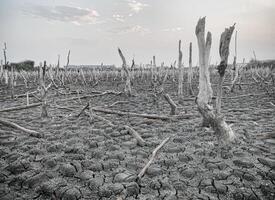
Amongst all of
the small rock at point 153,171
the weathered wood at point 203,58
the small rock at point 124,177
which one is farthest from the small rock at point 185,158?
the weathered wood at point 203,58

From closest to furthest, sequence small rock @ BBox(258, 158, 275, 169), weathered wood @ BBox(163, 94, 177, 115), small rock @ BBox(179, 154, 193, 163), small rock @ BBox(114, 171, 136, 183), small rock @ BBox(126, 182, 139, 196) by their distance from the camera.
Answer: small rock @ BBox(126, 182, 139, 196) → small rock @ BBox(114, 171, 136, 183) → small rock @ BBox(258, 158, 275, 169) → small rock @ BBox(179, 154, 193, 163) → weathered wood @ BBox(163, 94, 177, 115)

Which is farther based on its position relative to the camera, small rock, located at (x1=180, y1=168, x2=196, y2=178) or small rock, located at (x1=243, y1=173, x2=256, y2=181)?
small rock, located at (x1=180, y1=168, x2=196, y2=178)

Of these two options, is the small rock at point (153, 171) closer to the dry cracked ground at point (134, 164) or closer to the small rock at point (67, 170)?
the dry cracked ground at point (134, 164)

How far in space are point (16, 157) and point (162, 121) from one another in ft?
12.9

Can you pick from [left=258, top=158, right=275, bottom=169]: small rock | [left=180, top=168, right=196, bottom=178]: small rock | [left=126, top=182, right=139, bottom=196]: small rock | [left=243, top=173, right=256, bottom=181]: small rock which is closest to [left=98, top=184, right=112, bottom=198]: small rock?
[left=126, top=182, right=139, bottom=196]: small rock

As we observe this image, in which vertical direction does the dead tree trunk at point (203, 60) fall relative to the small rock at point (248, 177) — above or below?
above

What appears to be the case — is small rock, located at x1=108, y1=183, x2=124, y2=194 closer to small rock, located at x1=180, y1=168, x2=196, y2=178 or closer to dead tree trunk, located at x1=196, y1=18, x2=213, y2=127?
small rock, located at x1=180, y1=168, x2=196, y2=178

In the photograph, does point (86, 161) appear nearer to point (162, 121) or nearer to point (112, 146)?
point (112, 146)

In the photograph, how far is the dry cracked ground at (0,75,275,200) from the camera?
3301 millimetres

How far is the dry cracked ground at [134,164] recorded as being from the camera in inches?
130

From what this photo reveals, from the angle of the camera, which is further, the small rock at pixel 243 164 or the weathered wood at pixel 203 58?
the weathered wood at pixel 203 58

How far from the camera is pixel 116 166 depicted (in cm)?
410

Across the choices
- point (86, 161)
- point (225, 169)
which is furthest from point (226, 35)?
point (86, 161)

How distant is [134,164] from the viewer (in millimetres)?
4117
